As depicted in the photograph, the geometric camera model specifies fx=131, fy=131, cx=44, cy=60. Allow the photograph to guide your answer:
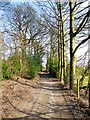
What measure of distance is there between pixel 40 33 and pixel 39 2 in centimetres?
543

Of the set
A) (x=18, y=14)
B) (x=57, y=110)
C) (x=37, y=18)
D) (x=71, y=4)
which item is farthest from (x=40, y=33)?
(x=57, y=110)

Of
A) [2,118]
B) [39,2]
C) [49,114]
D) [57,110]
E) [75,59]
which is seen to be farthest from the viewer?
[39,2]

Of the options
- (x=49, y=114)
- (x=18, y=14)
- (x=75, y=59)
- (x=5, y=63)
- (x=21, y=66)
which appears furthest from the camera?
(x=18, y=14)

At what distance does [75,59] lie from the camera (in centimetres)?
579

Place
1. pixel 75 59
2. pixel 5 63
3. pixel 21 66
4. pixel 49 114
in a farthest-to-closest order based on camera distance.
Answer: pixel 21 66 < pixel 5 63 < pixel 75 59 < pixel 49 114

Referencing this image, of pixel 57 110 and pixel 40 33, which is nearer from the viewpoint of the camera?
pixel 57 110

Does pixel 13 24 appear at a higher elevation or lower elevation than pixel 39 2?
lower

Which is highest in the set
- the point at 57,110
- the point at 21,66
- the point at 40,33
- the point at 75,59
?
the point at 40,33

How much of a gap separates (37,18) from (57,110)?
9.28 metres

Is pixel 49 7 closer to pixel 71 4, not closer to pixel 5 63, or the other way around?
pixel 71 4

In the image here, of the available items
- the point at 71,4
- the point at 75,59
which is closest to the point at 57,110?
the point at 75,59

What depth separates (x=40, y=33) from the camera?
13.2 m

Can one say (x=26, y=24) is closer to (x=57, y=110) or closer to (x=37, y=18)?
(x=37, y=18)

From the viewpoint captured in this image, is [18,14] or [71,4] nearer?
[71,4]
